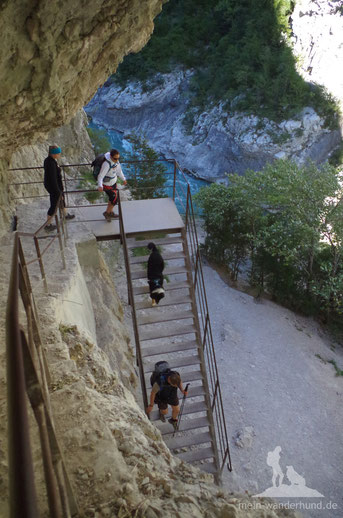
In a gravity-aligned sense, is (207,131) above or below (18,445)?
above

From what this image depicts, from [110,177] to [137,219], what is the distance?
1129mm

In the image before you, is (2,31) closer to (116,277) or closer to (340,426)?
(116,277)

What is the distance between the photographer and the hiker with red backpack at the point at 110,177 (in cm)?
709

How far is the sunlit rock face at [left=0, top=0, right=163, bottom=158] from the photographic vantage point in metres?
4.24

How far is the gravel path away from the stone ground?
0.8 inches

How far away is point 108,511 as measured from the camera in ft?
8.25

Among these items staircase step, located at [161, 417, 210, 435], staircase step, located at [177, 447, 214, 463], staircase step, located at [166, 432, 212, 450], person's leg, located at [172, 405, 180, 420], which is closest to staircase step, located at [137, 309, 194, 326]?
person's leg, located at [172, 405, 180, 420]

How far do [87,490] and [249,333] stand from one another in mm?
9913

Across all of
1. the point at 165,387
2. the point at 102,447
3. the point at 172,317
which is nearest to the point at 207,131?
the point at 172,317

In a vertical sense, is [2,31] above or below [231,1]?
below

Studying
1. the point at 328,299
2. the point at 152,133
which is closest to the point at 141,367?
the point at 328,299

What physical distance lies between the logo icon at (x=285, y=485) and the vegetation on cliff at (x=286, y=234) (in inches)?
244

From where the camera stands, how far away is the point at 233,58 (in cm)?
3491

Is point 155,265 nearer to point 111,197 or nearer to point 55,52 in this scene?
point 111,197
